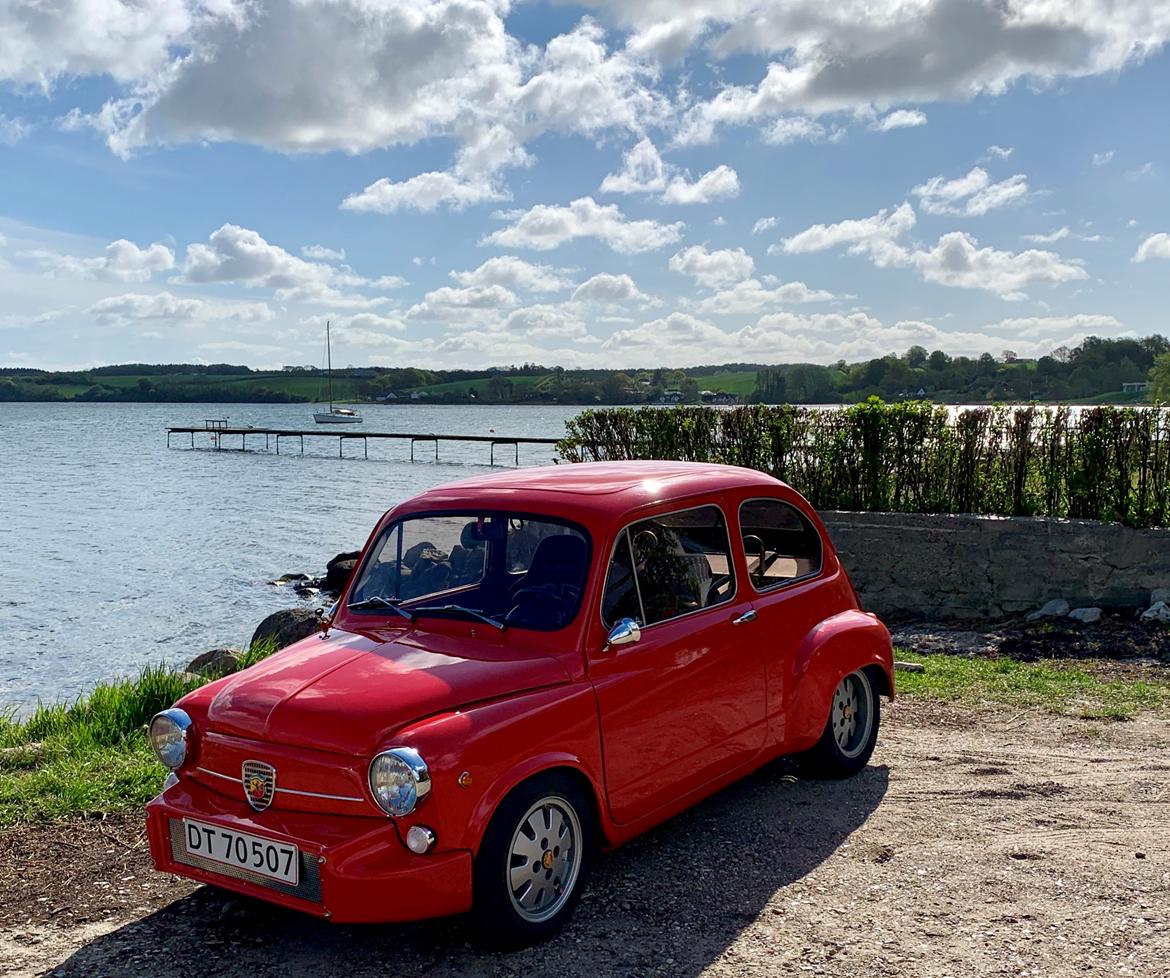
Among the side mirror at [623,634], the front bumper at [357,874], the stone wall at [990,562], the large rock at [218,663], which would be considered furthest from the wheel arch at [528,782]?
the stone wall at [990,562]

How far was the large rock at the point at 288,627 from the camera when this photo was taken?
12.7 metres

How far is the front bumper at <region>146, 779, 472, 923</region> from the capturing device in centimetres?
391

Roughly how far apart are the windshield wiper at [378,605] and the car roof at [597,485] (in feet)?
1.75

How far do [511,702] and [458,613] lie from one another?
76cm

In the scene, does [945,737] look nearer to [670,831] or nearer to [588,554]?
[670,831]

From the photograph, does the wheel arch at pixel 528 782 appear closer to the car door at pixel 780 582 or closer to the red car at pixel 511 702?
the red car at pixel 511 702

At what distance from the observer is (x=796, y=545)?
6.45m

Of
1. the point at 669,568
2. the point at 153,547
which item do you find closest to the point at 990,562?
the point at 669,568

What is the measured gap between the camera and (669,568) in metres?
5.35

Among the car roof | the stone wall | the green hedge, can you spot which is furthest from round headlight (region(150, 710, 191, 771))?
the green hedge

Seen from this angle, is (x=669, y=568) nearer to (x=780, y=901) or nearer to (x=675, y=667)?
(x=675, y=667)

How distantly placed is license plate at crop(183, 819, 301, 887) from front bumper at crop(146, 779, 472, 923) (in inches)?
1.1

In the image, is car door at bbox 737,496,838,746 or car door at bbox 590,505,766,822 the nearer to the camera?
car door at bbox 590,505,766,822

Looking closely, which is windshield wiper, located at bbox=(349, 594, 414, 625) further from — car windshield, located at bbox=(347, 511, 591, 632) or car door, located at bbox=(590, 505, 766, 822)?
car door, located at bbox=(590, 505, 766, 822)
